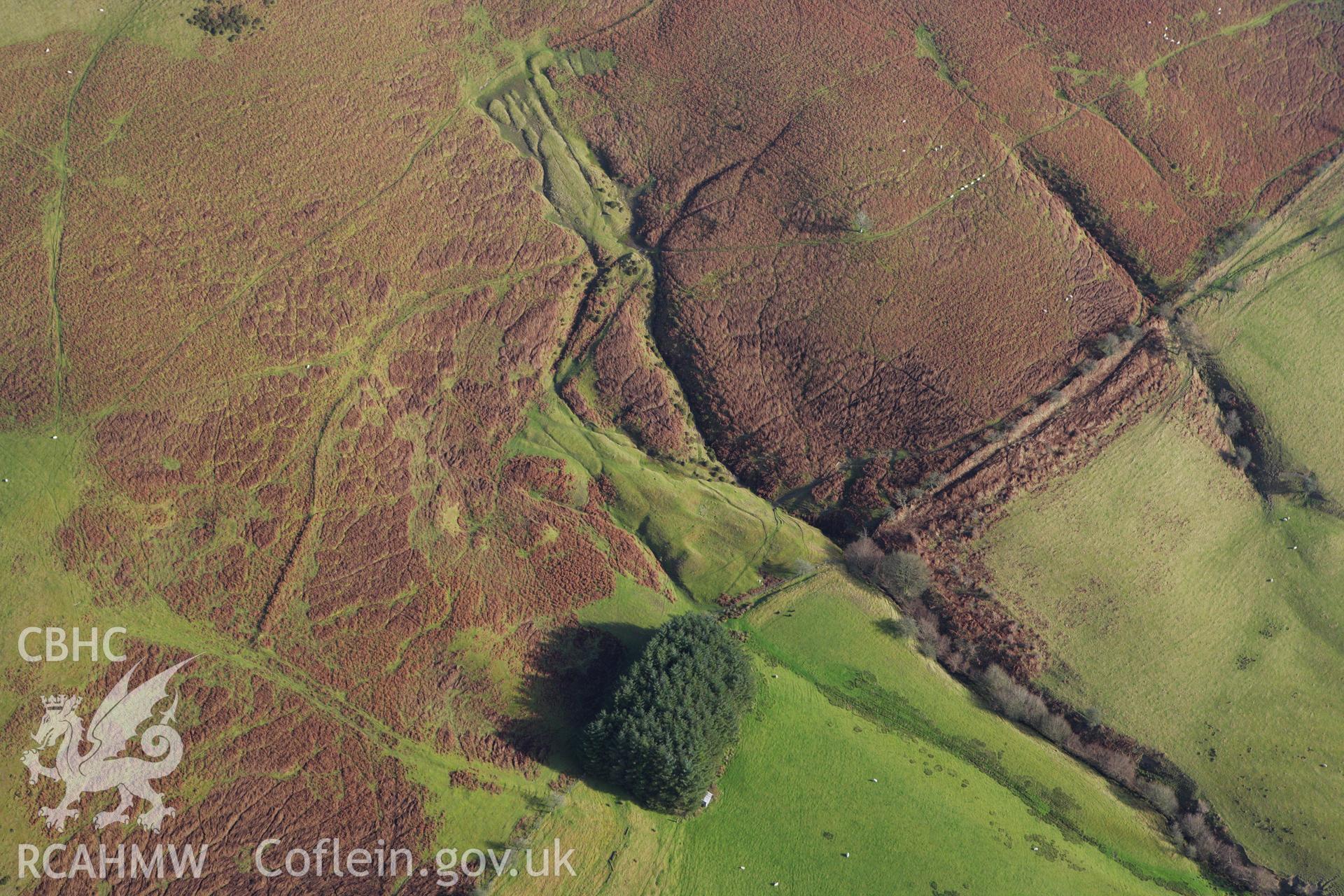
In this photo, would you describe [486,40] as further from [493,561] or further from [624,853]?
[624,853]

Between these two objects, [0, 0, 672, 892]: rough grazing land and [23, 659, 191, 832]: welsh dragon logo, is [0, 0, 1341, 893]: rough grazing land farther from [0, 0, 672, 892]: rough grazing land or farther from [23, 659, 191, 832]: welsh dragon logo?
[23, 659, 191, 832]: welsh dragon logo

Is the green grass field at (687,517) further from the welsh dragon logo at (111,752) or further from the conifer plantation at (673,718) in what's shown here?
the welsh dragon logo at (111,752)

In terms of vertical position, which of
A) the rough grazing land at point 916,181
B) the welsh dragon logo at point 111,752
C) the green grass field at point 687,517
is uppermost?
the rough grazing land at point 916,181

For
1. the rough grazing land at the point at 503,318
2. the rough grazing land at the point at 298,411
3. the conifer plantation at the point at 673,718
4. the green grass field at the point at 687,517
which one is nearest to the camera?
the conifer plantation at the point at 673,718

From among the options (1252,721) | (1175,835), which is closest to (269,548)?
(1175,835)

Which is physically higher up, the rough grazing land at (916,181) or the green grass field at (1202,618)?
the rough grazing land at (916,181)

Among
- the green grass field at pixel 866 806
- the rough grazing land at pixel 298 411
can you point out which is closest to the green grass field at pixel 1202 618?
the green grass field at pixel 866 806
